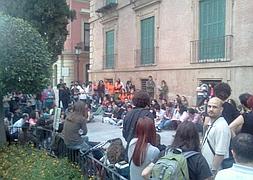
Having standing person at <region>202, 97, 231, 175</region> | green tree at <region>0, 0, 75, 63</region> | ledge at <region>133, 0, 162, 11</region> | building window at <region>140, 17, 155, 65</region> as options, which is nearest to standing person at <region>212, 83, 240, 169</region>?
standing person at <region>202, 97, 231, 175</region>

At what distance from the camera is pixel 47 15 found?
632 inches

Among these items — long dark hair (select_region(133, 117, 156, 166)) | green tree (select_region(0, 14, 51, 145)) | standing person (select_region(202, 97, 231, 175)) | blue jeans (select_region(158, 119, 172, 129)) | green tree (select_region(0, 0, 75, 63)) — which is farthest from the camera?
green tree (select_region(0, 0, 75, 63))

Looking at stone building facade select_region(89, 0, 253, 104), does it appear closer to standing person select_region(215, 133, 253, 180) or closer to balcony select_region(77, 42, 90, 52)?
standing person select_region(215, 133, 253, 180)

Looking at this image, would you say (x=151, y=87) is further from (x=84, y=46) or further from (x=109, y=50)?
(x=84, y=46)

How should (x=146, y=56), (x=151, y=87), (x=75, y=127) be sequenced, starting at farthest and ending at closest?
(x=146, y=56) → (x=151, y=87) → (x=75, y=127)

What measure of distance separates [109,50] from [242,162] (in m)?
23.3

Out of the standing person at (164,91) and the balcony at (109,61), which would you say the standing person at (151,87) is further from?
the balcony at (109,61)

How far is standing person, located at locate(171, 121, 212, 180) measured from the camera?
328 centimetres

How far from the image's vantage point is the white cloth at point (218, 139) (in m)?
4.15

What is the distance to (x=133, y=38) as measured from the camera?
72.3ft

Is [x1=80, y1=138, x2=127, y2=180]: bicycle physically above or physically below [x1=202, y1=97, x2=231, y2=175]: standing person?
below

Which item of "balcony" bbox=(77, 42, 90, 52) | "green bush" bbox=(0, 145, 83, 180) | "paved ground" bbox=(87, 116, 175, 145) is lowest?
"paved ground" bbox=(87, 116, 175, 145)

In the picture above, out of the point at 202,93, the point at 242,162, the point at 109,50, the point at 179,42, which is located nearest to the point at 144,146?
the point at 242,162

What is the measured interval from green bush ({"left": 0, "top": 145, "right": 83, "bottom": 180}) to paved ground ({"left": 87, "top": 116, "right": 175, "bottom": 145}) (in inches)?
170
